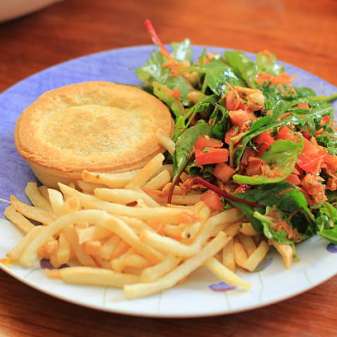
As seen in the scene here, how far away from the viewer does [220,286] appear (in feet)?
6.93

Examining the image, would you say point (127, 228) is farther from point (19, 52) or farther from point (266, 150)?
point (19, 52)

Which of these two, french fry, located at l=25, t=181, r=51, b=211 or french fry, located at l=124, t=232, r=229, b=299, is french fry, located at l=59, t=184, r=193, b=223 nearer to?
french fry, located at l=124, t=232, r=229, b=299

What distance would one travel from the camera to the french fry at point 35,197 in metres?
2.55

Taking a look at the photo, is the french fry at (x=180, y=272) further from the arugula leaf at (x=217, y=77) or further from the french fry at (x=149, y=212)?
the arugula leaf at (x=217, y=77)

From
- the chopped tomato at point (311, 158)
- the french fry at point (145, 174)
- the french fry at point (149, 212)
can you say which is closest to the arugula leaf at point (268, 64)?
the chopped tomato at point (311, 158)

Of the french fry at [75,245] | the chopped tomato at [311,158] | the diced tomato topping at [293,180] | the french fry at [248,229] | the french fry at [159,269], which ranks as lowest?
the french fry at [75,245]

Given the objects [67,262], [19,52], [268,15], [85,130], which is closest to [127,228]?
[67,262]

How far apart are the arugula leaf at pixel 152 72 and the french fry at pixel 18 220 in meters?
1.21

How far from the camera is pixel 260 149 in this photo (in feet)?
8.05

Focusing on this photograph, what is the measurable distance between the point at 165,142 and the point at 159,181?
0.95 feet

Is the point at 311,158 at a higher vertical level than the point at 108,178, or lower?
higher

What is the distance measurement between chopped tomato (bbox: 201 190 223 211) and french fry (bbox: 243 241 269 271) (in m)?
0.23

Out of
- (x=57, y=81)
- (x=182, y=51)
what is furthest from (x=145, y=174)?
(x=182, y=51)

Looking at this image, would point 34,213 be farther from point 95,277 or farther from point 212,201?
point 212,201
